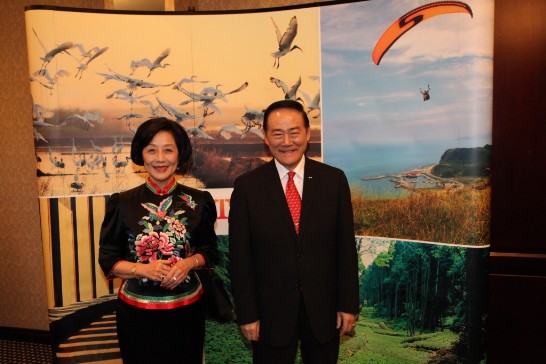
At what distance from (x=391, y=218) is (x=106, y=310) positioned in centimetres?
166

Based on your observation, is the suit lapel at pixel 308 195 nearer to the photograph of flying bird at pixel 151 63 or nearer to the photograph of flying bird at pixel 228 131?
the photograph of flying bird at pixel 228 131

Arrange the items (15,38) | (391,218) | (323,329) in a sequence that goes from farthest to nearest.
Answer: (15,38)
(391,218)
(323,329)

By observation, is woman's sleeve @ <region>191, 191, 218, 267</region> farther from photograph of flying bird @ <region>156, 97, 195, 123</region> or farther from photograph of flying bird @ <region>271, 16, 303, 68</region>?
photograph of flying bird @ <region>271, 16, 303, 68</region>

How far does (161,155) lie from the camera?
182cm

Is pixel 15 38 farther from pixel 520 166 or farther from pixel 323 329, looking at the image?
pixel 520 166

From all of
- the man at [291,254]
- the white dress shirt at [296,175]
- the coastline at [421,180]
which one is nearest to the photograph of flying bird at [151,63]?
the man at [291,254]

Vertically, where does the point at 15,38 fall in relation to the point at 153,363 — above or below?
above

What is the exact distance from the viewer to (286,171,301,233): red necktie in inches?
70.4

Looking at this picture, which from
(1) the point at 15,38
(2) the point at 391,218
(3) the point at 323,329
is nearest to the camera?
(3) the point at 323,329

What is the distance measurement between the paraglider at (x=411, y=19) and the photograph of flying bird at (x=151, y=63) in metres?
1.13

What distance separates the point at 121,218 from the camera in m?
1.84

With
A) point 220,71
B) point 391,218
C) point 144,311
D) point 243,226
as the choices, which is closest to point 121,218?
point 144,311

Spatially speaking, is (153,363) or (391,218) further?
(391,218)

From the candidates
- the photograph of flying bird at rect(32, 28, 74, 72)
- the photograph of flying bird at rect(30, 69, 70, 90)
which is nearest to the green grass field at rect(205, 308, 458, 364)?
the photograph of flying bird at rect(30, 69, 70, 90)
